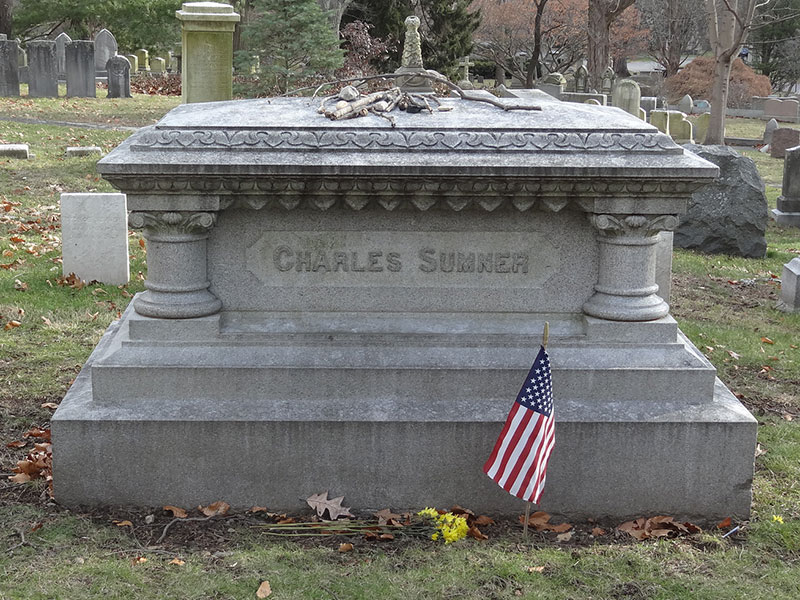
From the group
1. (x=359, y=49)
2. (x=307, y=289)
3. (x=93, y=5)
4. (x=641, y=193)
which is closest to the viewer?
(x=641, y=193)

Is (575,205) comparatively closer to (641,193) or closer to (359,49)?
(641,193)

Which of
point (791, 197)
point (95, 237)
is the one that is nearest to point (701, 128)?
point (791, 197)

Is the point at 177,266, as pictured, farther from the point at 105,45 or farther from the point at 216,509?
the point at 105,45

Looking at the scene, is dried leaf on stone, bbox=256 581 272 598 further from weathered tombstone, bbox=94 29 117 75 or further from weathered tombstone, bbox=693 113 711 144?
weathered tombstone, bbox=94 29 117 75

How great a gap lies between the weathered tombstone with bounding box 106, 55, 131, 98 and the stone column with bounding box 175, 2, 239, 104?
13.1 m

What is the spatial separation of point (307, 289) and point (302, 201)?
0.45 meters

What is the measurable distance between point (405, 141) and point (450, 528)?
1781 mm

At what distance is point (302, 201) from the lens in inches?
176

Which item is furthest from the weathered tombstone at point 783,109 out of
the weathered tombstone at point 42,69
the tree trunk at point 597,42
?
the weathered tombstone at point 42,69

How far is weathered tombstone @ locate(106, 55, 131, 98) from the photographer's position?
75.2 feet

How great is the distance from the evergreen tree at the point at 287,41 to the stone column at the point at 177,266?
43.4 feet

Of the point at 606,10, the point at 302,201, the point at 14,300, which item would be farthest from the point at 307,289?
the point at 606,10

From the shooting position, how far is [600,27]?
2664 cm

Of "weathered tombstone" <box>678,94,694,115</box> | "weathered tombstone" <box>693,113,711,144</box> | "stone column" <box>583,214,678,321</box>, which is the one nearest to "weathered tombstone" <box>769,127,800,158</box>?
"weathered tombstone" <box>693,113,711,144</box>
